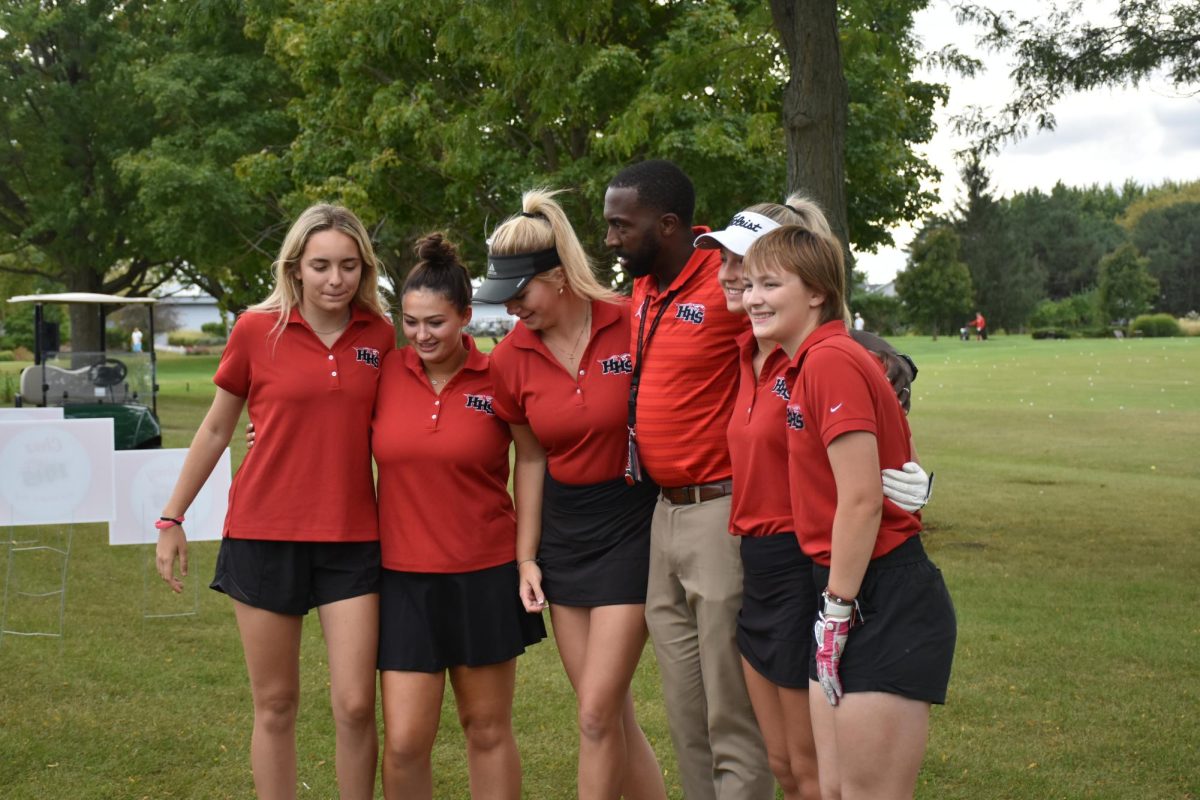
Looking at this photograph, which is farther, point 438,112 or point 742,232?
point 438,112

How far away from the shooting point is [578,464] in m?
4.09

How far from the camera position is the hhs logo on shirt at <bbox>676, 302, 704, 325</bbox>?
3949mm

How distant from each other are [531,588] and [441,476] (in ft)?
1.53

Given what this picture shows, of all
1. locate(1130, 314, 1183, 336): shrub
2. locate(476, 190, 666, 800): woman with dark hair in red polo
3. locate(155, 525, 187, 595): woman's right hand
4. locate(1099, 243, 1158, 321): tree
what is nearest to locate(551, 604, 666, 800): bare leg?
locate(476, 190, 666, 800): woman with dark hair in red polo

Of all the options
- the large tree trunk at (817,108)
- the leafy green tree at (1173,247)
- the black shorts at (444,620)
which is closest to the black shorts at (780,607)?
the black shorts at (444,620)

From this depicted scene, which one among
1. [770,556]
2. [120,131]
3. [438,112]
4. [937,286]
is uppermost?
[120,131]

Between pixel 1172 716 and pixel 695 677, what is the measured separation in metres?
3.47

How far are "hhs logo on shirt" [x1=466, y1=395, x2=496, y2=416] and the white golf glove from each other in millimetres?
1468

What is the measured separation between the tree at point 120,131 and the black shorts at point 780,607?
79.2 feet

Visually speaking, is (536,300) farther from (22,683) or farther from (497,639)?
(22,683)

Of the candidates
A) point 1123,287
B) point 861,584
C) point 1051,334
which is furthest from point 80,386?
point 1123,287

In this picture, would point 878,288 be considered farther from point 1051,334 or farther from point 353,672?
point 353,672

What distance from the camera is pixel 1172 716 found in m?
6.32

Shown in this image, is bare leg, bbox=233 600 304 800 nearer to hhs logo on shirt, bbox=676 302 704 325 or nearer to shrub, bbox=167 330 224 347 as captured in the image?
hhs logo on shirt, bbox=676 302 704 325
